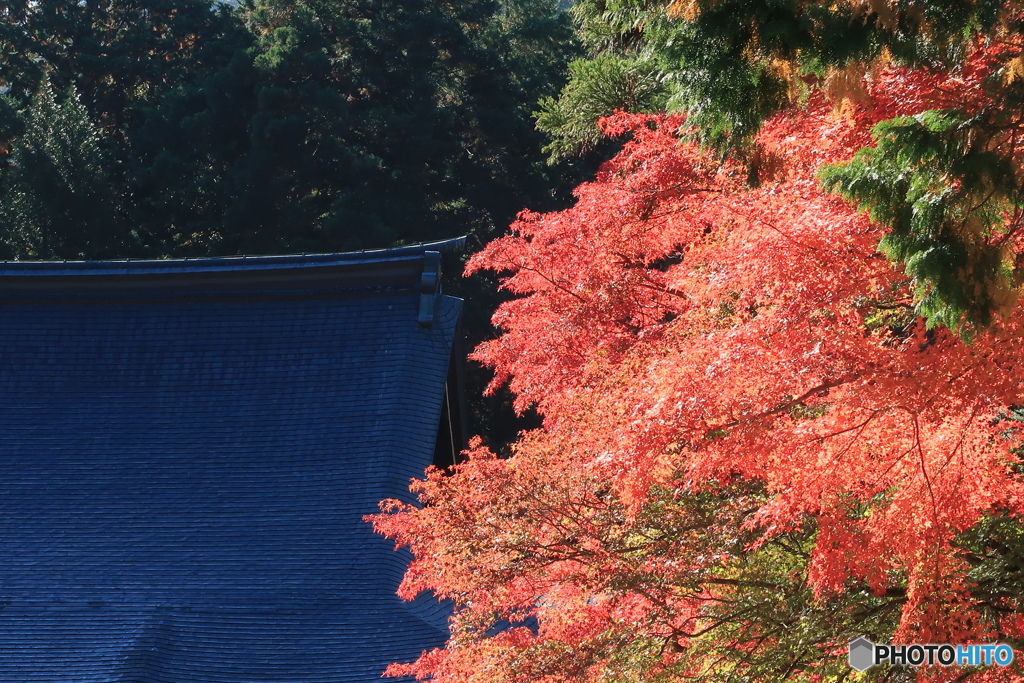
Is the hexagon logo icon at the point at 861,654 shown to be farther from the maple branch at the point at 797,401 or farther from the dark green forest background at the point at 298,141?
the dark green forest background at the point at 298,141

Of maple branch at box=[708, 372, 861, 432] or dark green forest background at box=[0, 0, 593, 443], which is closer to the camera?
maple branch at box=[708, 372, 861, 432]

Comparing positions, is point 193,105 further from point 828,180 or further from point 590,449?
point 828,180

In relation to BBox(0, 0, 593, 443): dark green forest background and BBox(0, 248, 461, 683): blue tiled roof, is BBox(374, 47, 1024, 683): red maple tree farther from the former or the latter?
BBox(0, 0, 593, 443): dark green forest background

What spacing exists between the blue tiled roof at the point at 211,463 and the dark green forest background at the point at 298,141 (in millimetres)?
7323

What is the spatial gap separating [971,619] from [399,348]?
764 cm

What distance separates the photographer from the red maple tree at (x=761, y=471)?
485 centimetres

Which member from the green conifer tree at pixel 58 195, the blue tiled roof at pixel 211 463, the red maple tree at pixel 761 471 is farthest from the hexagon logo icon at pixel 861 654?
the green conifer tree at pixel 58 195

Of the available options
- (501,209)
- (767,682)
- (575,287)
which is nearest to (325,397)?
(575,287)

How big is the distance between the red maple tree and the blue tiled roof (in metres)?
2.01

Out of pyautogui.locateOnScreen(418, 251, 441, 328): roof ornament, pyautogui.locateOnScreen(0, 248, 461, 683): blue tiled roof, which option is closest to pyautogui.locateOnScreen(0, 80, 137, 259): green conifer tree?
pyautogui.locateOnScreen(0, 248, 461, 683): blue tiled roof

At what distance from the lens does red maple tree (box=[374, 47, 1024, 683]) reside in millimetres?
4848

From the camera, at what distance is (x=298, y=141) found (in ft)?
70.2

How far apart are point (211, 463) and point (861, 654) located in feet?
24.7

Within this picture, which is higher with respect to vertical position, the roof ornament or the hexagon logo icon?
the roof ornament
